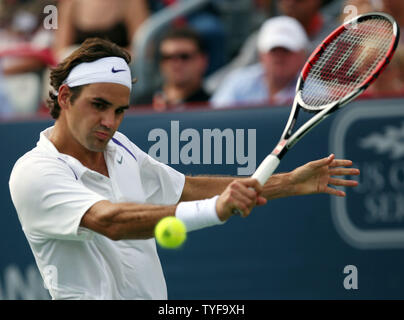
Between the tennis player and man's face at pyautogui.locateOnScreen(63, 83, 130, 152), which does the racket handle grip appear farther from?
man's face at pyautogui.locateOnScreen(63, 83, 130, 152)

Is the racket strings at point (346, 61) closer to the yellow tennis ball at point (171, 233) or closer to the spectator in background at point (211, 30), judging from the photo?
the yellow tennis ball at point (171, 233)

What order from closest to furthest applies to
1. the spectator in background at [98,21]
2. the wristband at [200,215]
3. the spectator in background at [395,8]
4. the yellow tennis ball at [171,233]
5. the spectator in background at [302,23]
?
the yellow tennis ball at [171,233] < the wristband at [200,215] < the spectator in background at [395,8] < the spectator in background at [302,23] < the spectator in background at [98,21]

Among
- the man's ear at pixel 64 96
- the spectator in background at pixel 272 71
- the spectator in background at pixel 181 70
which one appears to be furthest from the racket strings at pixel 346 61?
the spectator in background at pixel 181 70

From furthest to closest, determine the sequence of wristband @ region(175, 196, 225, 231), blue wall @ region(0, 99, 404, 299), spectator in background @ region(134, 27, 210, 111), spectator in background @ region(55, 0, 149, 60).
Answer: spectator in background @ region(55, 0, 149, 60) < spectator in background @ region(134, 27, 210, 111) < blue wall @ region(0, 99, 404, 299) < wristband @ region(175, 196, 225, 231)

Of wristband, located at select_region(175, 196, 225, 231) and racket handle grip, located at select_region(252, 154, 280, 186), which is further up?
racket handle grip, located at select_region(252, 154, 280, 186)

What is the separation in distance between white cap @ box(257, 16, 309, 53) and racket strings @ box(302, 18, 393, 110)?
3.20 feet

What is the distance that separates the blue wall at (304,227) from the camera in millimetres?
6102

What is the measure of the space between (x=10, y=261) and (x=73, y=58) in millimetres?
3086

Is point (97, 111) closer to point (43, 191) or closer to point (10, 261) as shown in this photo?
point (43, 191)

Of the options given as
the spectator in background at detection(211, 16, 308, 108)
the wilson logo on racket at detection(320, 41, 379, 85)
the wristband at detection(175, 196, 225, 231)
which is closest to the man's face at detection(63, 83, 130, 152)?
the wristband at detection(175, 196, 225, 231)

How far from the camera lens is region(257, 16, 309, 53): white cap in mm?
6734

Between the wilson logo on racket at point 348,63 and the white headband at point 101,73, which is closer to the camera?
the white headband at point 101,73

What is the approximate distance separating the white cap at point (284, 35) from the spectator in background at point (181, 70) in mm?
533

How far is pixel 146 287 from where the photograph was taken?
4117 mm
